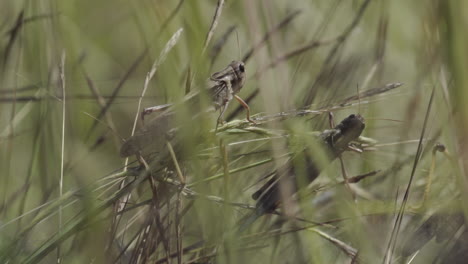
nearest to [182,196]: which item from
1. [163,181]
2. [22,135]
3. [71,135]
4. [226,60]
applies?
[163,181]

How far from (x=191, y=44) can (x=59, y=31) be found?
31 centimetres

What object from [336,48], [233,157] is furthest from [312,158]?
[336,48]

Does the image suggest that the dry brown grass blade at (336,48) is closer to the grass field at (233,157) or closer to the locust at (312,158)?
the grass field at (233,157)

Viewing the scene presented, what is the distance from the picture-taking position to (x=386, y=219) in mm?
835

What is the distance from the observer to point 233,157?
0.87 m

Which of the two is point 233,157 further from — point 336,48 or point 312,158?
point 336,48

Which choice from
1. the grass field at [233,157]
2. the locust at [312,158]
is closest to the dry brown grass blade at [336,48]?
the grass field at [233,157]

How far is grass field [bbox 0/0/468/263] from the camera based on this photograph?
2.17 ft

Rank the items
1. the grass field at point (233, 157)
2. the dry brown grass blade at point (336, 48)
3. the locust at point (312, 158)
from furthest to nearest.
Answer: the dry brown grass blade at point (336, 48)
the locust at point (312, 158)
the grass field at point (233, 157)

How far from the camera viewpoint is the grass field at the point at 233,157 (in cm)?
66

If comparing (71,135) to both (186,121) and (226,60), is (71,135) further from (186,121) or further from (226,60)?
(226,60)

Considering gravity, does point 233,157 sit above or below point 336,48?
below

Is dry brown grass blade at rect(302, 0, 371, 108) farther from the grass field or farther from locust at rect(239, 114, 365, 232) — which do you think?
locust at rect(239, 114, 365, 232)

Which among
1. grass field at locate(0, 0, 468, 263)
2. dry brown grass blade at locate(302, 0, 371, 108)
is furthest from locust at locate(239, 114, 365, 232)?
dry brown grass blade at locate(302, 0, 371, 108)
